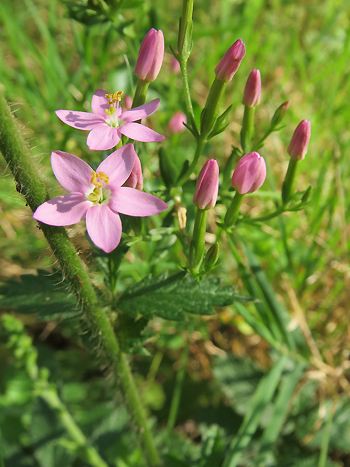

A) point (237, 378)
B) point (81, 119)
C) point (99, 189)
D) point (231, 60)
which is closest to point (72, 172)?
point (99, 189)

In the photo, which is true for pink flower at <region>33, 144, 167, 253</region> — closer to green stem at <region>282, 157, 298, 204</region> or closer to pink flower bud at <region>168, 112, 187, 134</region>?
green stem at <region>282, 157, 298, 204</region>

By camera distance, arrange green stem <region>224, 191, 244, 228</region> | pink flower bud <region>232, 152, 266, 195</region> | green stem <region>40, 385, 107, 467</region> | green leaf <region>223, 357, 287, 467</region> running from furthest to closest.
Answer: green stem <region>40, 385, 107, 467</region>, green leaf <region>223, 357, 287, 467</region>, green stem <region>224, 191, 244, 228</region>, pink flower bud <region>232, 152, 266, 195</region>

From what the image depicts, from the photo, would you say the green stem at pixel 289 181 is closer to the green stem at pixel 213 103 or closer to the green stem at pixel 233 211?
the green stem at pixel 233 211

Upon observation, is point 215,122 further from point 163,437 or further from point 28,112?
point 28,112

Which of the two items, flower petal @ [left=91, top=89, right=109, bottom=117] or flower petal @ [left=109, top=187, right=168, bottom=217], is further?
flower petal @ [left=91, top=89, right=109, bottom=117]

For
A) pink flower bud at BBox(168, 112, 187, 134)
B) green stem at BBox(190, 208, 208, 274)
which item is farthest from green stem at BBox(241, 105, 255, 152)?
pink flower bud at BBox(168, 112, 187, 134)

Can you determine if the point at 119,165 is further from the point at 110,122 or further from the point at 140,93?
the point at 140,93

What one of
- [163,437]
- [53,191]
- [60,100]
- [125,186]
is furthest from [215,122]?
[60,100]

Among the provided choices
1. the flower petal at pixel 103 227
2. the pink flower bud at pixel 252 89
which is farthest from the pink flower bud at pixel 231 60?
the flower petal at pixel 103 227
